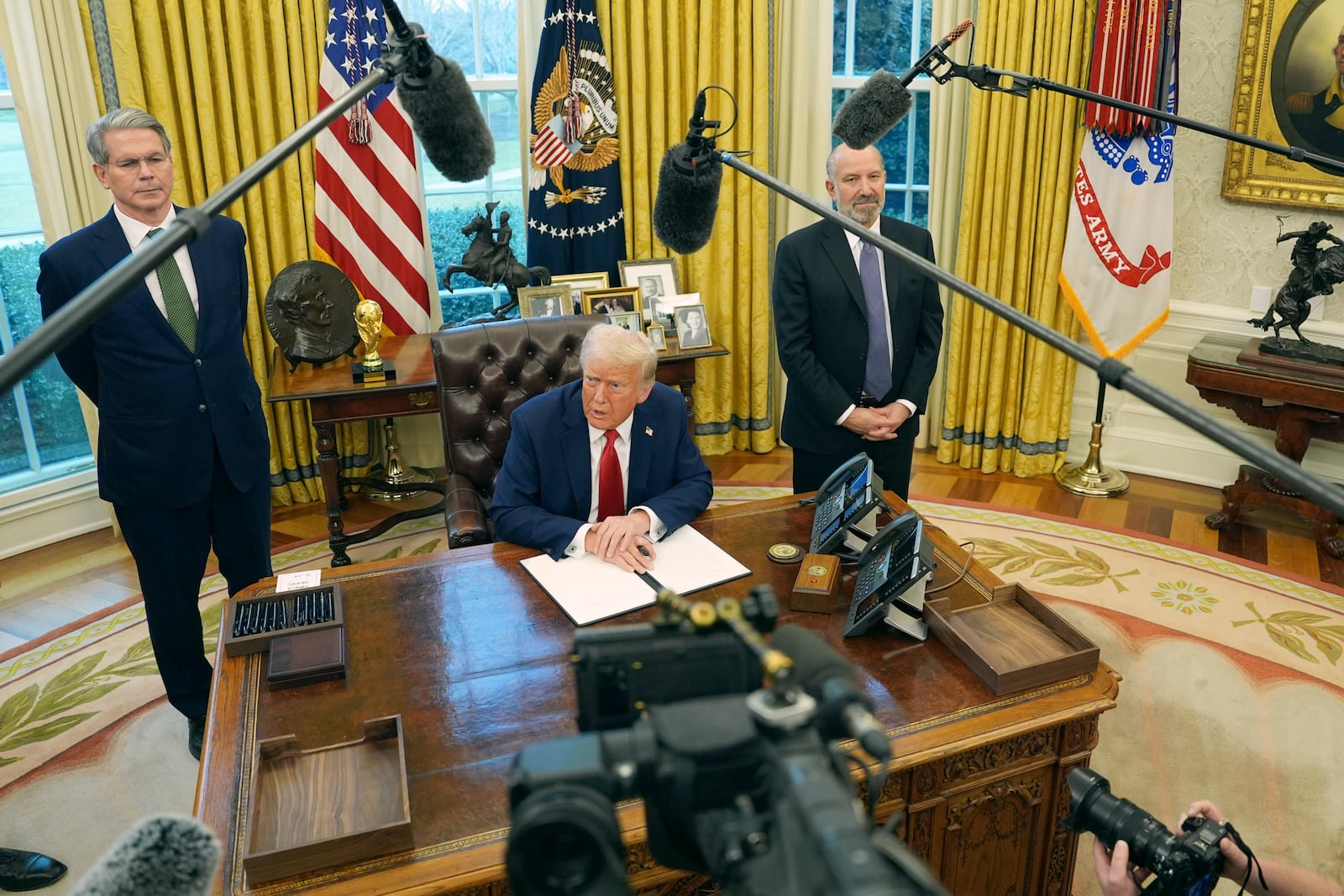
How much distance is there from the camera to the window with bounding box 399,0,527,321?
4930 millimetres

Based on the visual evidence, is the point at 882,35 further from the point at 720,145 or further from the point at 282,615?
the point at 282,615

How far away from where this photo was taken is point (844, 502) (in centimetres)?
257

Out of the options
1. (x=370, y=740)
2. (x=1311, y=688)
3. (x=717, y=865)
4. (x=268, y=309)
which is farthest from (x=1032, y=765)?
(x=268, y=309)

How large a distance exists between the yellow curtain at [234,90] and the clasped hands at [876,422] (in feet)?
8.47

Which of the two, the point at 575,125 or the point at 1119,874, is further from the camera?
the point at 575,125

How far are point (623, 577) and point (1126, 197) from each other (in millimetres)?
3346

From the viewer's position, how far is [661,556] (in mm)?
2594

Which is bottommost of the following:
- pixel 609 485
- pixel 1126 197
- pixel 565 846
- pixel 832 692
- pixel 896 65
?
pixel 609 485

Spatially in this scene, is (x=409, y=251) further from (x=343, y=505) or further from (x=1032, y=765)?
(x=1032, y=765)

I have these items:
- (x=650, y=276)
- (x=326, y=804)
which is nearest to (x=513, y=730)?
(x=326, y=804)

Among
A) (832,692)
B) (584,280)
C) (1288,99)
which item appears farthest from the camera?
(584,280)

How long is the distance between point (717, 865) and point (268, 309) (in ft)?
13.3

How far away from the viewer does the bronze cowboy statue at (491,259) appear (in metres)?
4.50

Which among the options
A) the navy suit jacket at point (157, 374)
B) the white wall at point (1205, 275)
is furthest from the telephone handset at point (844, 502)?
the white wall at point (1205, 275)
